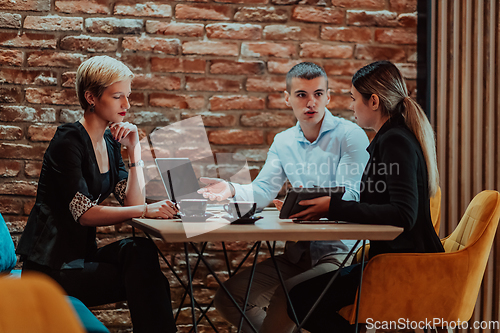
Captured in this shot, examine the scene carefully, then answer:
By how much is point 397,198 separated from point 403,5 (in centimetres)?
169

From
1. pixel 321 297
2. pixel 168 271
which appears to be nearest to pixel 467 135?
pixel 321 297

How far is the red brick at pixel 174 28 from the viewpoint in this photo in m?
2.45

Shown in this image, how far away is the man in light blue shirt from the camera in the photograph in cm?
188

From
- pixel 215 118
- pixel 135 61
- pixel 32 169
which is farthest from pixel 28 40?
pixel 215 118

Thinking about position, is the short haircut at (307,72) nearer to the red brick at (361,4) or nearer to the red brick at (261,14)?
the red brick at (261,14)

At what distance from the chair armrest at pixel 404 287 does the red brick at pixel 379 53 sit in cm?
152

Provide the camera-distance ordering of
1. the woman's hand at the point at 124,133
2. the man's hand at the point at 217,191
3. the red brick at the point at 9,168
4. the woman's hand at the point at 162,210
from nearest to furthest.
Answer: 1. the woman's hand at the point at 162,210
2. the woman's hand at the point at 124,133
3. the man's hand at the point at 217,191
4. the red brick at the point at 9,168

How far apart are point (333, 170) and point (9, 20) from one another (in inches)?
76.0

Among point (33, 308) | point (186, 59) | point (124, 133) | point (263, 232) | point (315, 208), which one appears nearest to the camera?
point (33, 308)

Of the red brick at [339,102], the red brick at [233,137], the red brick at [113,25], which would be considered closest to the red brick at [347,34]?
the red brick at [339,102]

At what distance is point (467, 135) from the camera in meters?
2.45

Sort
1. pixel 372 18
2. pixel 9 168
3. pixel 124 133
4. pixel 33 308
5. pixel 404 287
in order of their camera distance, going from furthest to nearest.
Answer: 1. pixel 372 18
2. pixel 9 168
3. pixel 124 133
4. pixel 404 287
5. pixel 33 308

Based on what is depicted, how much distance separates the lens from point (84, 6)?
95.0 inches

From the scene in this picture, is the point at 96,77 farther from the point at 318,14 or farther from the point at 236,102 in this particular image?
the point at 318,14
